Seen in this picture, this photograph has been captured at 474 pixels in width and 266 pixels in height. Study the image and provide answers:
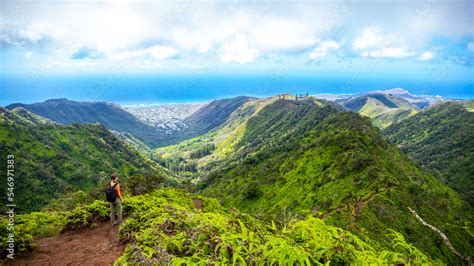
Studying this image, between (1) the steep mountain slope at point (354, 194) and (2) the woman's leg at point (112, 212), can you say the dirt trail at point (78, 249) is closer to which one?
(2) the woman's leg at point (112, 212)

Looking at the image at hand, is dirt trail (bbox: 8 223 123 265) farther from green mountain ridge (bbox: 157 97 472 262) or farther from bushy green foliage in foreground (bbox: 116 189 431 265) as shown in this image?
green mountain ridge (bbox: 157 97 472 262)

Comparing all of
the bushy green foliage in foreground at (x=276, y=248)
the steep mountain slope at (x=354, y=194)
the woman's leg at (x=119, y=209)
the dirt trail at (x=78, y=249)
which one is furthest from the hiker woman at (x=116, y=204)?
the steep mountain slope at (x=354, y=194)

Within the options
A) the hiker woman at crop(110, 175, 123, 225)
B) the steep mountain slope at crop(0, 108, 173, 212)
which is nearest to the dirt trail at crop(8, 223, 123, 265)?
the hiker woman at crop(110, 175, 123, 225)

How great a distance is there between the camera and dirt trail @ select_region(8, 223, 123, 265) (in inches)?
484

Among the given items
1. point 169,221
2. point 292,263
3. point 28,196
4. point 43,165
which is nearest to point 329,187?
point 169,221

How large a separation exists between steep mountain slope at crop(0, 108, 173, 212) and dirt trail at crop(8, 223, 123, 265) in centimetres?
7062

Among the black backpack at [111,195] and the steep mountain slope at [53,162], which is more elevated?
the black backpack at [111,195]

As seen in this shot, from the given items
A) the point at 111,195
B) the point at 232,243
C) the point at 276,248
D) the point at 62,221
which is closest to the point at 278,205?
the point at 62,221

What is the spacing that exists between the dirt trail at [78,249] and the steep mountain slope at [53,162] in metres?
70.6

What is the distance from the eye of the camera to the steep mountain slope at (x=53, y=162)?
112 meters

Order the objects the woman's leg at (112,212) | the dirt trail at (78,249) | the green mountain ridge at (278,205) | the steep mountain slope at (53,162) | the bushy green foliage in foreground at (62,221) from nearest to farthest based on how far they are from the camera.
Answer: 1. the green mountain ridge at (278,205)
2. the dirt trail at (78,249)
3. the bushy green foliage in foreground at (62,221)
4. the woman's leg at (112,212)
5. the steep mountain slope at (53,162)

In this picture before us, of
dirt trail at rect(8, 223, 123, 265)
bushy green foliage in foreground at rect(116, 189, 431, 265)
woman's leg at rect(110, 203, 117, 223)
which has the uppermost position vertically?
bushy green foliage in foreground at rect(116, 189, 431, 265)

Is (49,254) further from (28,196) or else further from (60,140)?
(60,140)

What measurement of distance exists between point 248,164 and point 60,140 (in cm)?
11757
